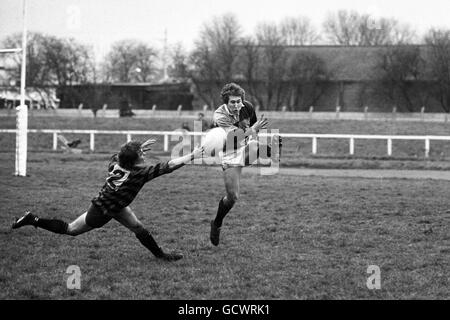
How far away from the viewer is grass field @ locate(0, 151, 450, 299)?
6656 mm

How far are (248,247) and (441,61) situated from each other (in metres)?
50.0

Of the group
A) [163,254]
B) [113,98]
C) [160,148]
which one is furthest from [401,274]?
[113,98]

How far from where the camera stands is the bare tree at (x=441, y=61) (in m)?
55.0

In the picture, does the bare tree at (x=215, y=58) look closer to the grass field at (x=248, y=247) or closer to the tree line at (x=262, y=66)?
the tree line at (x=262, y=66)

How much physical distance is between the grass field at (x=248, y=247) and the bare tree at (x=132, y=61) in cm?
6623

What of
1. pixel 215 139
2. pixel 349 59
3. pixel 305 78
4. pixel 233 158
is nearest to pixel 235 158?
pixel 233 158

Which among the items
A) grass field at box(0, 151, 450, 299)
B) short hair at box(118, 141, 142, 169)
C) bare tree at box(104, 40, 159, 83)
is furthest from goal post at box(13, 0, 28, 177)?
bare tree at box(104, 40, 159, 83)

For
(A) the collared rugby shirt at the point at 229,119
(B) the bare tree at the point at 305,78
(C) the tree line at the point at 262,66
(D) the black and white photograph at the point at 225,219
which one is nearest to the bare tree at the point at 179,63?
(C) the tree line at the point at 262,66

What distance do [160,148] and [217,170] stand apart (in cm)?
1077

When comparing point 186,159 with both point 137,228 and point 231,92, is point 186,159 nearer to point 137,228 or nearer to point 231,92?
point 137,228

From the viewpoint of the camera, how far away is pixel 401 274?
23.8 ft

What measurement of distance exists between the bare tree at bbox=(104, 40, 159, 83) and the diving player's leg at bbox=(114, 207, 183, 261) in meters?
71.5
